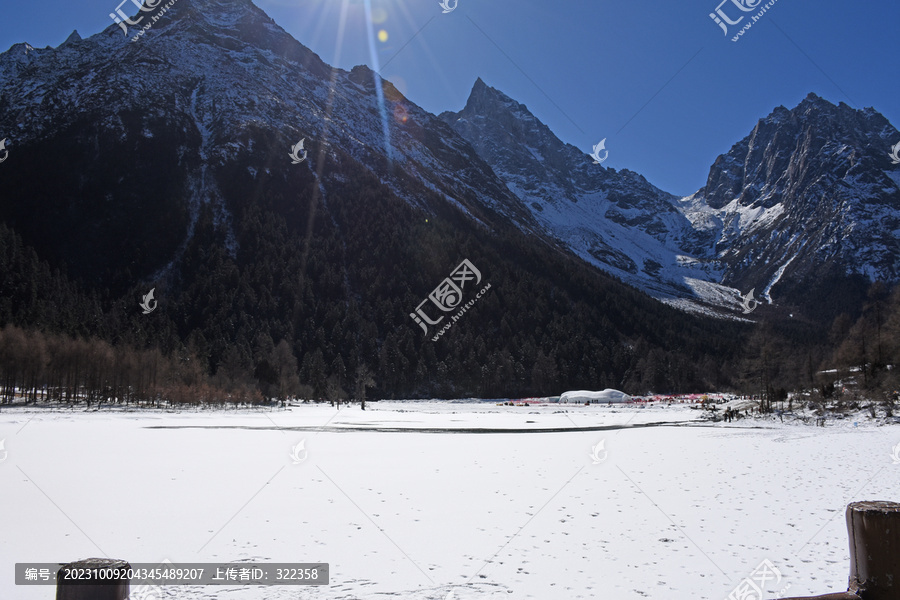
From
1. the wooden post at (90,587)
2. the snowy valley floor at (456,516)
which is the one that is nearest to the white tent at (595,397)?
the snowy valley floor at (456,516)

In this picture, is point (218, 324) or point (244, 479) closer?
point (244, 479)

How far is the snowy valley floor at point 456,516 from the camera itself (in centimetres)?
898

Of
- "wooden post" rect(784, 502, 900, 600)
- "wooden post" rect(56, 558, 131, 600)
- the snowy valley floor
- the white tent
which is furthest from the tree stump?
the white tent

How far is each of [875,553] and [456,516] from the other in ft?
35.8

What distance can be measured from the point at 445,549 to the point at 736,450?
2128cm

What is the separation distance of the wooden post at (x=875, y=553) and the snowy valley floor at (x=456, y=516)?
5753 mm

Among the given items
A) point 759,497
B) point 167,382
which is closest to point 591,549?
point 759,497

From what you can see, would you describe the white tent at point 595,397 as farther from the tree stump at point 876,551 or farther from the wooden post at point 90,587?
the wooden post at point 90,587

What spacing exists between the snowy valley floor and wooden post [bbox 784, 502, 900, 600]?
18.9 ft

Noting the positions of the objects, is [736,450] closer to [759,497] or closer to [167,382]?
[759,497]

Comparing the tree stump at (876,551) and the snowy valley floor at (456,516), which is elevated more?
the tree stump at (876,551)

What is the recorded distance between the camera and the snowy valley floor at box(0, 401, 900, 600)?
898cm

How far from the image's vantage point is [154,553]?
10.0 metres

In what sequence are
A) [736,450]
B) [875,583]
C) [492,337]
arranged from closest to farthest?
[875,583]
[736,450]
[492,337]
